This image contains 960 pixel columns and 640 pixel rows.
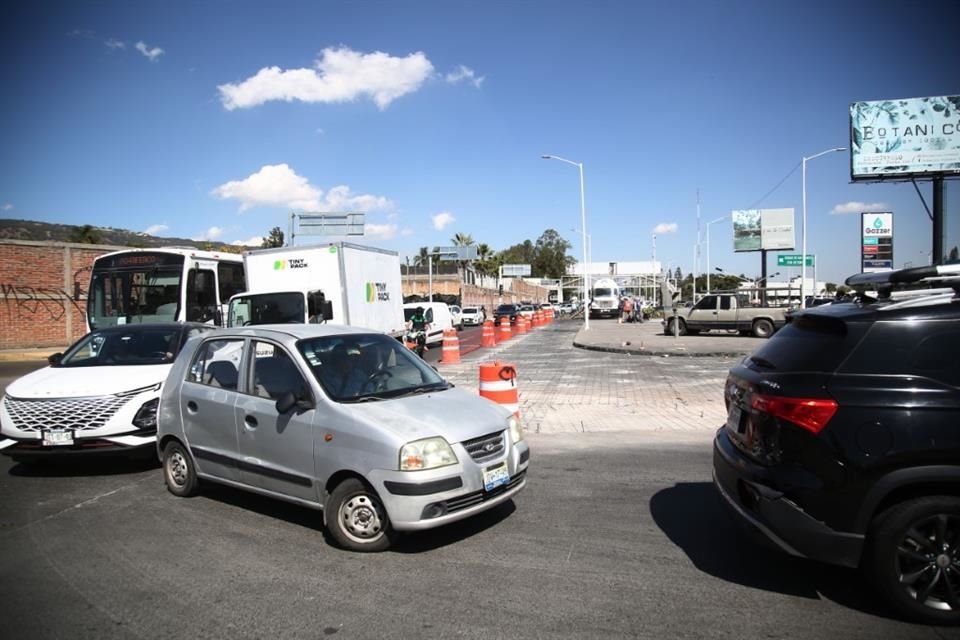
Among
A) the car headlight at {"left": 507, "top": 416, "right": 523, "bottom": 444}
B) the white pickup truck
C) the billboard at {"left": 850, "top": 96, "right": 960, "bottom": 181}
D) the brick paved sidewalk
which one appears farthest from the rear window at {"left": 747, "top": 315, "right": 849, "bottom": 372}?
the billboard at {"left": 850, "top": 96, "right": 960, "bottom": 181}

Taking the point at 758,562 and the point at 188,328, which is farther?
the point at 188,328

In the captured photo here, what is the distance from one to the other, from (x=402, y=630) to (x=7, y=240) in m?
31.0

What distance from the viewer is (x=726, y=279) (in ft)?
417

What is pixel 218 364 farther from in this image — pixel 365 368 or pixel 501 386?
pixel 501 386

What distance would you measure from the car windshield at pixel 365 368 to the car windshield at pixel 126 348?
3515mm

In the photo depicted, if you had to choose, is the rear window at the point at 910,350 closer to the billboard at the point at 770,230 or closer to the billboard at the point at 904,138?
the billboard at the point at 904,138

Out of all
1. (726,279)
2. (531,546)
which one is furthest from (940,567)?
(726,279)

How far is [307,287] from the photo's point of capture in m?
14.2

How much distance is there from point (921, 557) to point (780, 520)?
720mm

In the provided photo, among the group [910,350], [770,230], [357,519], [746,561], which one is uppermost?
[770,230]

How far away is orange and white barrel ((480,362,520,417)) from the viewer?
7.92 m

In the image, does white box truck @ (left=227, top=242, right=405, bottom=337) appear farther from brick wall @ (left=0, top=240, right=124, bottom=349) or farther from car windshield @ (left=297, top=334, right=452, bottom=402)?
brick wall @ (left=0, top=240, right=124, bottom=349)

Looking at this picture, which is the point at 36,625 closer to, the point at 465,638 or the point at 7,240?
the point at 465,638

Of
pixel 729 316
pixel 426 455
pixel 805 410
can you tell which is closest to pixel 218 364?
pixel 426 455
